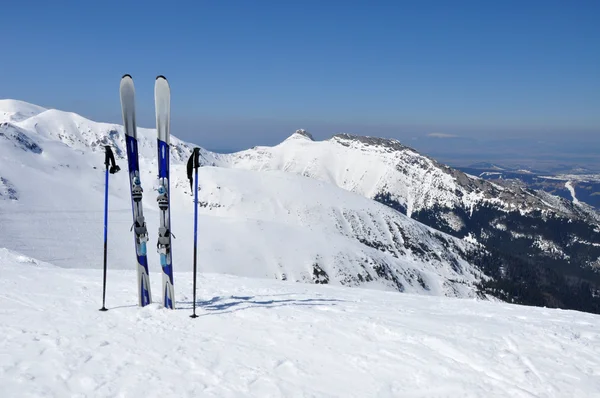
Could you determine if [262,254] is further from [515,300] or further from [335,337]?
[515,300]

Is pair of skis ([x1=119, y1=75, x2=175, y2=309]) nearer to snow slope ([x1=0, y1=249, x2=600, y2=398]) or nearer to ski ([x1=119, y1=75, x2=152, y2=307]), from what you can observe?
ski ([x1=119, y1=75, x2=152, y2=307])

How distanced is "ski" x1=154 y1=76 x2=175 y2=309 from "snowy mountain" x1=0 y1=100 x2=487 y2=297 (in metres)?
57.8

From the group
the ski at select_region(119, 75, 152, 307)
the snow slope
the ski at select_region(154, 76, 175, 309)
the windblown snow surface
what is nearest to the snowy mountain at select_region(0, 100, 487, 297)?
the windblown snow surface

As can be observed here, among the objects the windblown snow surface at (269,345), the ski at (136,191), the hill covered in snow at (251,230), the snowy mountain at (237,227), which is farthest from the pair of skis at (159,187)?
the snowy mountain at (237,227)

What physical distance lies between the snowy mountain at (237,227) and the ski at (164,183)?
57.8m

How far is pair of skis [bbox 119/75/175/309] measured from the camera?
49.8 ft

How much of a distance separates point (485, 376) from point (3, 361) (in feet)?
38.3

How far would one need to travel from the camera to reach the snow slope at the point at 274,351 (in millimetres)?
9117

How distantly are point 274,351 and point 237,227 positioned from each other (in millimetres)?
107424

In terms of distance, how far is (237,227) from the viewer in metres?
117

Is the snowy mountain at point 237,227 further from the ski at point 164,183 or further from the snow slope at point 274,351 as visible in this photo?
the snow slope at point 274,351

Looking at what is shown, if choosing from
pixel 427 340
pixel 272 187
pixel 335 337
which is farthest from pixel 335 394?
pixel 272 187

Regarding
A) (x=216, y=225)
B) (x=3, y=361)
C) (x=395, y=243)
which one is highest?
(x=3, y=361)

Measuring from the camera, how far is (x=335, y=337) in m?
12.6
